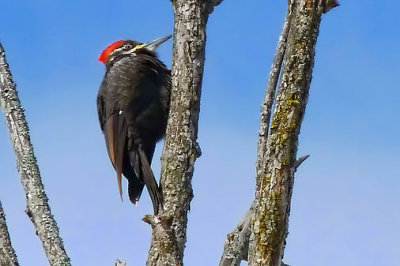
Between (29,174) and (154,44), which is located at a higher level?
(154,44)

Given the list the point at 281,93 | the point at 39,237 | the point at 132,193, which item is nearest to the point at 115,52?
the point at 132,193

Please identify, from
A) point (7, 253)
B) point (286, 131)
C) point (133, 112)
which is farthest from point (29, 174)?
point (133, 112)

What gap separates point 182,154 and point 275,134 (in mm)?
1279

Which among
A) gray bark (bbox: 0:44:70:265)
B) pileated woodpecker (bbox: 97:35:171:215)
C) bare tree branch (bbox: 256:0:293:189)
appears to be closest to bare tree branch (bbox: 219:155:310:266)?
bare tree branch (bbox: 256:0:293:189)

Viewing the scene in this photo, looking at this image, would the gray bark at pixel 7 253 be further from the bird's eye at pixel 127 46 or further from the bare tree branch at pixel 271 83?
the bird's eye at pixel 127 46

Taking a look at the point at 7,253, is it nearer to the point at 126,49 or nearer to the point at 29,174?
the point at 29,174

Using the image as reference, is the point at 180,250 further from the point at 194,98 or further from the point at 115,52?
the point at 115,52

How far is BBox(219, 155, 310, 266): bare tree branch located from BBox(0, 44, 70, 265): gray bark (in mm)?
849

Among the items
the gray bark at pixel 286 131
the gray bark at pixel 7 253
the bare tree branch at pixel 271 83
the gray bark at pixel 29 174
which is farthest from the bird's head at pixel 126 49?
the gray bark at pixel 286 131

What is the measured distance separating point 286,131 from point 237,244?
53.7 inches

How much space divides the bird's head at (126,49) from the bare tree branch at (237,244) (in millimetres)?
2464

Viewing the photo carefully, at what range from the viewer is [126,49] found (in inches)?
247

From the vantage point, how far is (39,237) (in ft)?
12.1

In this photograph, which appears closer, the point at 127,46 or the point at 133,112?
the point at 133,112
